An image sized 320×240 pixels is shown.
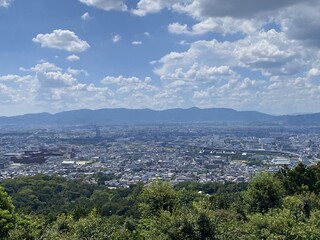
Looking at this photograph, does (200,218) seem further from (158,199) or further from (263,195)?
(263,195)

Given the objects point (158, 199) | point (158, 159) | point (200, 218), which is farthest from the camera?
point (158, 159)

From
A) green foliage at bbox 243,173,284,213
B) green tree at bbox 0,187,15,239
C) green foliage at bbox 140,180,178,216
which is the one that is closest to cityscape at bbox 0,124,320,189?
green foliage at bbox 243,173,284,213

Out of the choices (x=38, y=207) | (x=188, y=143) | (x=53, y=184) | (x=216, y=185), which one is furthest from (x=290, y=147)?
(x=38, y=207)

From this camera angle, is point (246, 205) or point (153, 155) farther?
point (153, 155)

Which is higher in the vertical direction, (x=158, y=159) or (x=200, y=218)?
(x=200, y=218)

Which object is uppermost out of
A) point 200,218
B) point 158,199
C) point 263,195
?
point 200,218

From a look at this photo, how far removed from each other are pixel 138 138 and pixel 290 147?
62906 mm

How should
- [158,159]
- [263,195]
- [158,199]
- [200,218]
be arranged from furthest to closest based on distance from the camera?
1. [158,159]
2. [263,195]
3. [158,199]
4. [200,218]

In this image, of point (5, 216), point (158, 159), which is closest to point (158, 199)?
point (5, 216)

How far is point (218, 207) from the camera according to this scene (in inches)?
1084

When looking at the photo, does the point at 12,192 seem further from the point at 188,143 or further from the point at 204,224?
the point at 188,143

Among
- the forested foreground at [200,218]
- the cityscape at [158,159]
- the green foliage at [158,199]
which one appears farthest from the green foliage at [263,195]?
the cityscape at [158,159]

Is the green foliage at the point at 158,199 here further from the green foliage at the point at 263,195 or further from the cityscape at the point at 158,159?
the cityscape at the point at 158,159

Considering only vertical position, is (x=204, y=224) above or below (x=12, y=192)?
above
